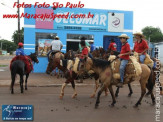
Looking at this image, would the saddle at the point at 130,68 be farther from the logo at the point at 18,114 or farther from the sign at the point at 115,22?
the sign at the point at 115,22

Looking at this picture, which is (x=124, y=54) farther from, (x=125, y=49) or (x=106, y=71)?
(x=106, y=71)

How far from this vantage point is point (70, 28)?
741 inches

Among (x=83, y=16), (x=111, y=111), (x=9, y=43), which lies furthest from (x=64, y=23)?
(x=9, y=43)

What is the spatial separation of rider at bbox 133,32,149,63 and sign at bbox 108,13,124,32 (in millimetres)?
10973

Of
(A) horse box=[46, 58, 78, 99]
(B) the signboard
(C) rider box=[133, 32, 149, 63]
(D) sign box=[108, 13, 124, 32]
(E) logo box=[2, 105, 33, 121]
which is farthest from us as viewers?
(D) sign box=[108, 13, 124, 32]

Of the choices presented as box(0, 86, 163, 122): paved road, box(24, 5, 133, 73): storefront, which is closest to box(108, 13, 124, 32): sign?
box(24, 5, 133, 73): storefront

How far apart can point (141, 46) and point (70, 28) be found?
1124 centimetres

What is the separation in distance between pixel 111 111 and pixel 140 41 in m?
3.29

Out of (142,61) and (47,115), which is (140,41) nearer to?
(142,61)

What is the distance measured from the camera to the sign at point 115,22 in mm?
19328

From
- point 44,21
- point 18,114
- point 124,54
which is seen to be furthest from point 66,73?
point 44,21

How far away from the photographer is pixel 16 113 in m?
5.95

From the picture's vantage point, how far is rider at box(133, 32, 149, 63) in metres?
8.24

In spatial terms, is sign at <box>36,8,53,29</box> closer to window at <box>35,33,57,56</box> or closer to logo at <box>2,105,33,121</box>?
window at <box>35,33,57,56</box>
